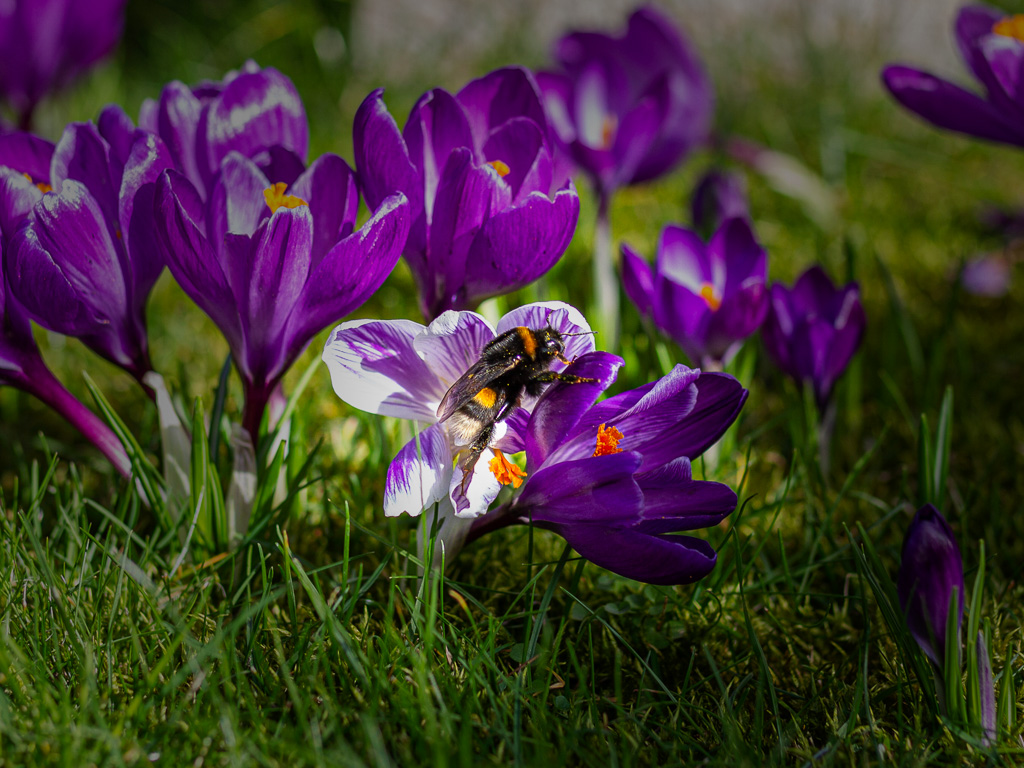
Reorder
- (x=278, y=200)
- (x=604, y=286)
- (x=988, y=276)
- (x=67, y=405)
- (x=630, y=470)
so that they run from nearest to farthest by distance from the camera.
→ (x=630, y=470) → (x=278, y=200) → (x=67, y=405) → (x=604, y=286) → (x=988, y=276)

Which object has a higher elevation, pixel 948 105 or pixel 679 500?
pixel 948 105

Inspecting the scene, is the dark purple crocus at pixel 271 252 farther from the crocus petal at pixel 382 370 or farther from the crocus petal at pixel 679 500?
the crocus petal at pixel 679 500

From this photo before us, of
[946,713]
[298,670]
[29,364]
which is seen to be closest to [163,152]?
[29,364]

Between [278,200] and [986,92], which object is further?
[986,92]

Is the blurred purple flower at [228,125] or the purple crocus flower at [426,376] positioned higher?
the blurred purple flower at [228,125]

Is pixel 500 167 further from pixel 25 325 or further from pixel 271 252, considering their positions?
pixel 25 325

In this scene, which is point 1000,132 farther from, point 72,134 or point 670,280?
point 72,134

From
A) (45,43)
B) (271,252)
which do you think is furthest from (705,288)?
(45,43)

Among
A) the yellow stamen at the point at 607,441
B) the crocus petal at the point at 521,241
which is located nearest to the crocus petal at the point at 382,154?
the crocus petal at the point at 521,241
